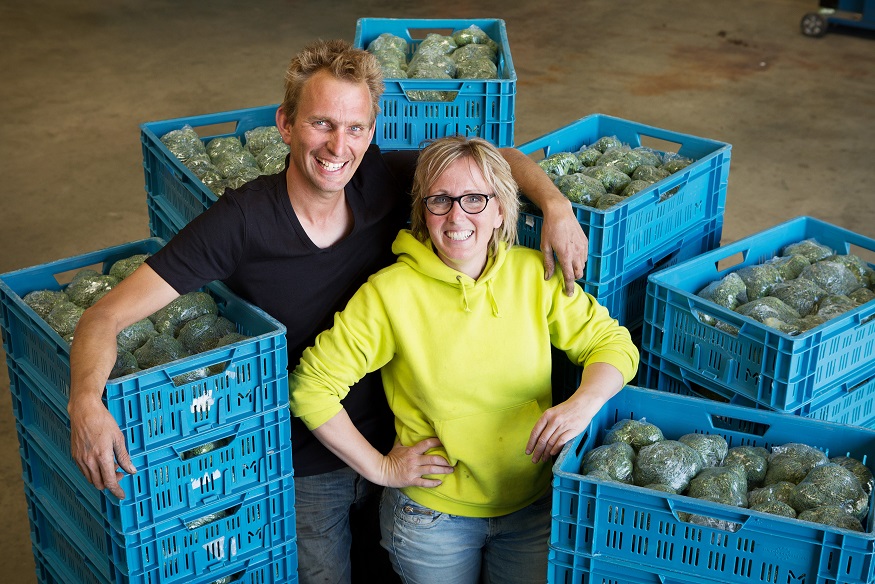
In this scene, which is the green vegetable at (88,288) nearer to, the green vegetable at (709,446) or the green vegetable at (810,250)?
the green vegetable at (709,446)

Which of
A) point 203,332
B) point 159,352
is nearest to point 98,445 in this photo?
point 159,352

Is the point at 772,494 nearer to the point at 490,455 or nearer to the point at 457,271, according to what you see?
the point at 490,455

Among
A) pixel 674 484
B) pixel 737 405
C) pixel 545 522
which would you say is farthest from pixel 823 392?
pixel 545 522

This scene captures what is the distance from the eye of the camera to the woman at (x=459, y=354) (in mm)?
2439

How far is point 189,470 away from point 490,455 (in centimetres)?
74

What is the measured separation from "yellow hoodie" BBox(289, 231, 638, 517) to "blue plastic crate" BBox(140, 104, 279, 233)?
0.70 m

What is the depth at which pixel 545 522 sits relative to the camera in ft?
8.61

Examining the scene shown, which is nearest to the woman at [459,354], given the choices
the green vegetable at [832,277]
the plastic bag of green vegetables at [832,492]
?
the plastic bag of green vegetables at [832,492]

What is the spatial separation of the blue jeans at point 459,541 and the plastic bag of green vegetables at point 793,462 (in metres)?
0.58

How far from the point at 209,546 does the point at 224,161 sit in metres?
1.44

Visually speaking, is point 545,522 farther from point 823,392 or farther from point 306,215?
point 306,215

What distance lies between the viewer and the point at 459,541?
2.61 m

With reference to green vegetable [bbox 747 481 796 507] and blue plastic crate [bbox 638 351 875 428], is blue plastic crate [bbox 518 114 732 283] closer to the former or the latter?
blue plastic crate [bbox 638 351 875 428]

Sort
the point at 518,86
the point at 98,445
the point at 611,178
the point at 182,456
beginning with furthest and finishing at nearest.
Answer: the point at 518,86
the point at 611,178
the point at 182,456
the point at 98,445
